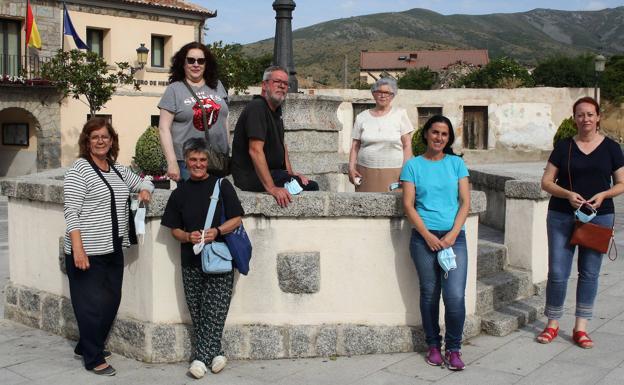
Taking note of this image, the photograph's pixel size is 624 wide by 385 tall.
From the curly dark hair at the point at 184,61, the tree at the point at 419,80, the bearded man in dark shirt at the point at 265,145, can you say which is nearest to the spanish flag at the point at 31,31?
the curly dark hair at the point at 184,61

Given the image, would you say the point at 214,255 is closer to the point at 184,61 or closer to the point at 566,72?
the point at 184,61

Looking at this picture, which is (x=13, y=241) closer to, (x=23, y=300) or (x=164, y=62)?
(x=23, y=300)

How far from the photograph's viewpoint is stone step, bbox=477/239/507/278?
6.56 meters

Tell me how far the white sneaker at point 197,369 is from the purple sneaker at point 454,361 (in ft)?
5.52

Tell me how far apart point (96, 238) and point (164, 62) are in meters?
23.9

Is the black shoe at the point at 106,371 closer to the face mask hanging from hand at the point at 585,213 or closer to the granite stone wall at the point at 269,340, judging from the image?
the granite stone wall at the point at 269,340

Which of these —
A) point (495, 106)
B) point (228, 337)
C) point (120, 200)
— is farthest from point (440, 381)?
point (495, 106)

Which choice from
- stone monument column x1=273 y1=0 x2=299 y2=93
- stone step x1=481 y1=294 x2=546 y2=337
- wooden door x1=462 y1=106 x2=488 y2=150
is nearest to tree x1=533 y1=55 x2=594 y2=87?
wooden door x1=462 y1=106 x2=488 y2=150

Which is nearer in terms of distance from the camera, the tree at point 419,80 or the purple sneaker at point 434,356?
the purple sneaker at point 434,356

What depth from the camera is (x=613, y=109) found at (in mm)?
35188

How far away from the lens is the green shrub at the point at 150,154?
1630cm

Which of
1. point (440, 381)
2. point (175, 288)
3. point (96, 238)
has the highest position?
point (96, 238)

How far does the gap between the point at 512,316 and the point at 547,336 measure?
44 centimetres

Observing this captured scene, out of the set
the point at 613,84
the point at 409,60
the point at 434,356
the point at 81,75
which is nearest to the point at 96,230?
the point at 434,356
